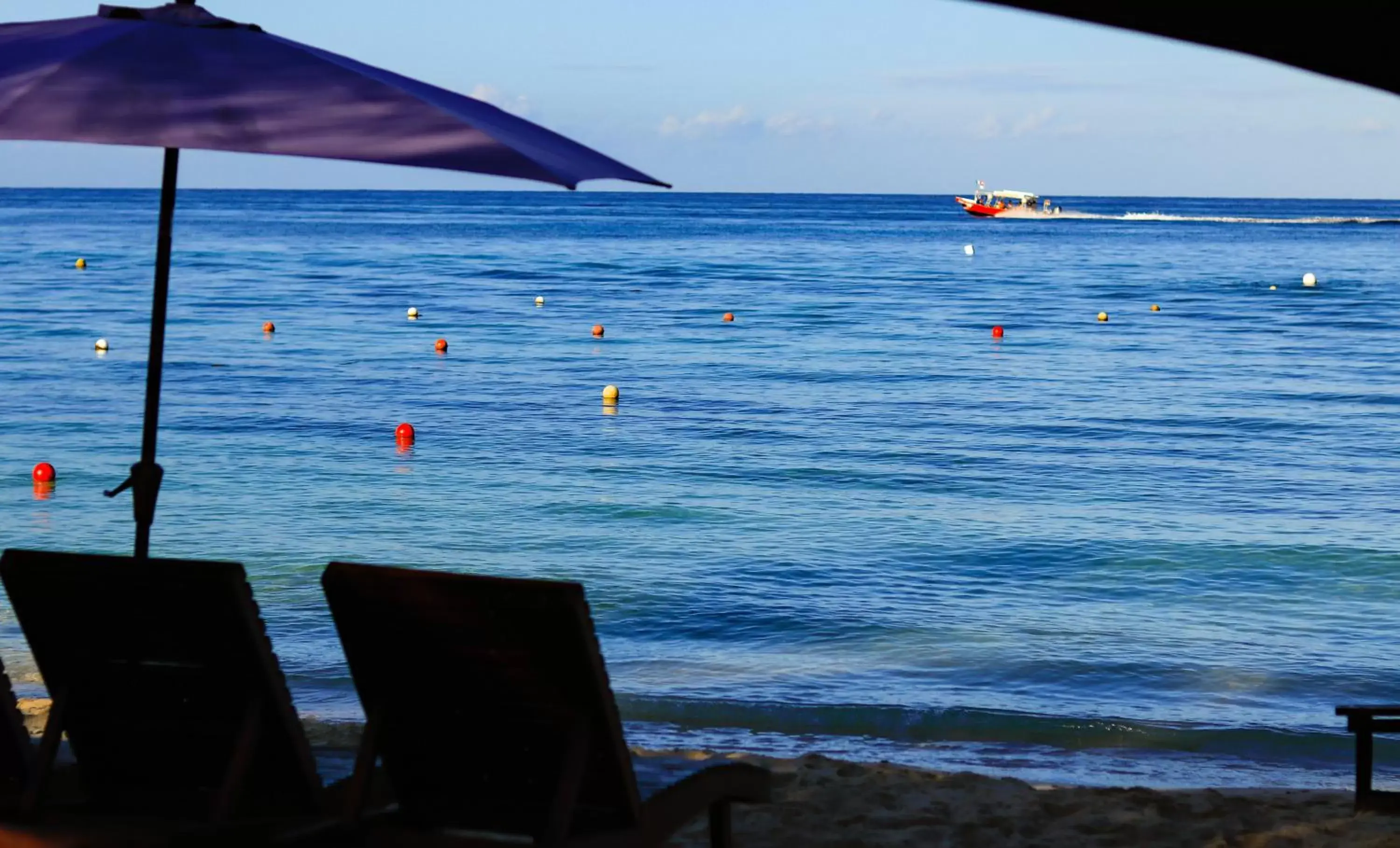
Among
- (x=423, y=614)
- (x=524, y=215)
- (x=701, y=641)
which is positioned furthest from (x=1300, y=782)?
(x=524, y=215)

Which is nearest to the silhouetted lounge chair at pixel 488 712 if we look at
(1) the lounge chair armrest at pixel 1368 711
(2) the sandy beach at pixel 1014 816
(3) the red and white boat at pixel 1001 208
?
(2) the sandy beach at pixel 1014 816

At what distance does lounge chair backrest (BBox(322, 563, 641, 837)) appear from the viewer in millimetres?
3068

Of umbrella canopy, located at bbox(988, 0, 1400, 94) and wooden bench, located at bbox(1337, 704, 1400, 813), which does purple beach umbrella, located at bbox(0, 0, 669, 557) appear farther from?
wooden bench, located at bbox(1337, 704, 1400, 813)

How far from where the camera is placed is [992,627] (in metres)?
8.84

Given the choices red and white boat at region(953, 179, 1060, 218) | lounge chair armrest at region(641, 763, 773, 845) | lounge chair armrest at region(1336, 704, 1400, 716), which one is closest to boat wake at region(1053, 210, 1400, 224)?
red and white boat at region(953, 179, 1060, 218)

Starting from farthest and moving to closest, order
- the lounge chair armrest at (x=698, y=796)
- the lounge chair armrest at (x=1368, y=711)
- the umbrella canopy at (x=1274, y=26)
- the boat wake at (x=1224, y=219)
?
the boat wake at (x=1224, y=219), the lounge chair armrest at (x=1368, y=711), the lounge chair armrest at (x=698, y=796), the umbrella canopy at (x=1274, y=26)

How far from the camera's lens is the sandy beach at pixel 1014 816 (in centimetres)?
514

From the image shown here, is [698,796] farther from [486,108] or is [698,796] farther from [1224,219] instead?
[1224,219]

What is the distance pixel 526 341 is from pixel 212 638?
82.8ft

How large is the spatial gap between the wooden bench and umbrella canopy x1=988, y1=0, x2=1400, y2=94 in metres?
1.85

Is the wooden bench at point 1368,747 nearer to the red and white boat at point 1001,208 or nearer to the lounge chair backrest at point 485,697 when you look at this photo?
the lounge chair backrest at point 485,697

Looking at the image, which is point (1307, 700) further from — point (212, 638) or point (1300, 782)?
point (212, 638)

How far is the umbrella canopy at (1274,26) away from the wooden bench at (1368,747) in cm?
185

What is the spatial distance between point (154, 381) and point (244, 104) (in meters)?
1.22
